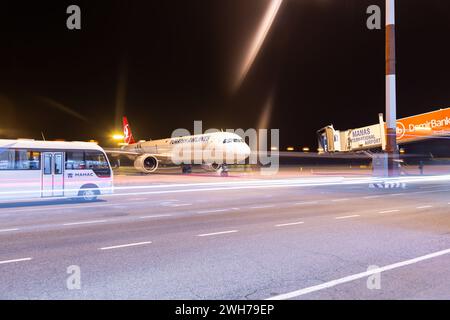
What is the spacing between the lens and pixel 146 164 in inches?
1384

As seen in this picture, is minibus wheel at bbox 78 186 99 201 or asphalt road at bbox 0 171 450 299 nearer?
asphalt road at bbox 0 171 450 299

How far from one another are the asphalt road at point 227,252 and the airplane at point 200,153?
62.3 ft

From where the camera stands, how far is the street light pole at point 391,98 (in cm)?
2330

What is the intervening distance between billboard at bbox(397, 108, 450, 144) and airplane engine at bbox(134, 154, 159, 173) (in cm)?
2091

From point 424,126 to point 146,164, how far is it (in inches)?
908

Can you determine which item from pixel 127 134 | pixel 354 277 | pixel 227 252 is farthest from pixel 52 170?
pixel 127 134

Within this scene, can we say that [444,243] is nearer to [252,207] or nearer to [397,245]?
[397,245]

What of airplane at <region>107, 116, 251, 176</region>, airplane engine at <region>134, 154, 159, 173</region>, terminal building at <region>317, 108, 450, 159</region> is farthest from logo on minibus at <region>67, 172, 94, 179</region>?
terminal building at <region>317, 108, 450, 159</region>

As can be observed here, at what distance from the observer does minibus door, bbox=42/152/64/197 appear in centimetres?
1576

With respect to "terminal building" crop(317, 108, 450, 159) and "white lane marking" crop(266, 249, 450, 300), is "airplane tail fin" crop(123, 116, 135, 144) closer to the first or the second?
"terminal building" crop(317, 108, 450, 159)

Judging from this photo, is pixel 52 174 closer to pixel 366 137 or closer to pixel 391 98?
pixel 391 98

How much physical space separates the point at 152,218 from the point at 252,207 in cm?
423
